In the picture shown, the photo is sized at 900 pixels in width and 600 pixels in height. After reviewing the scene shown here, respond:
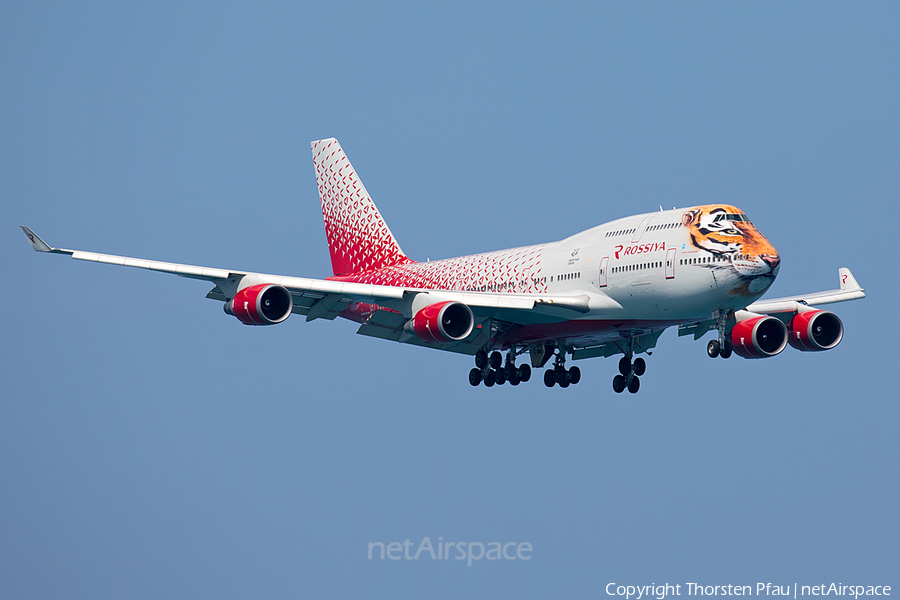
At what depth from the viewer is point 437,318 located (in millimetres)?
43438

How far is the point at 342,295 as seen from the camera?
147 feet

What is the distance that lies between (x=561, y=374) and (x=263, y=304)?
16.4 metres

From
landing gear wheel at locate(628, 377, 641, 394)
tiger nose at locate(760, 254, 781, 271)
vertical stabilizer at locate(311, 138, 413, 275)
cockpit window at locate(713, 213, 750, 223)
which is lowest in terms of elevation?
landing gear wheel at locate(628, 377, 641, 394)

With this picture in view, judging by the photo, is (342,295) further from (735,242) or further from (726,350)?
(735,242)

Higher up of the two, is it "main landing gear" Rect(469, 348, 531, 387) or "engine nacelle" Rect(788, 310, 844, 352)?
"engine nacelle" Rect(788, 310, 844, 352)

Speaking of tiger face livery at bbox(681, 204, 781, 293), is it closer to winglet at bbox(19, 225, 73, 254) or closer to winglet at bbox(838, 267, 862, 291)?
winglet at bbox(838, 267, 862, 291)

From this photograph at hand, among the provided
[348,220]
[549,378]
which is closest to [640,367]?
[549,378]

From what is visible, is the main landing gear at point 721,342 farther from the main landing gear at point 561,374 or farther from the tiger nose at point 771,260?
the main landing gear at point 561,374

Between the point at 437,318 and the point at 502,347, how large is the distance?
978 cm

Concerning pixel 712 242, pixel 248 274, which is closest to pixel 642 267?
pixel 712 242

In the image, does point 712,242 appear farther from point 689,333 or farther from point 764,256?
point 689,333

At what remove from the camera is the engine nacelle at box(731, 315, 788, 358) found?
44.6 meters

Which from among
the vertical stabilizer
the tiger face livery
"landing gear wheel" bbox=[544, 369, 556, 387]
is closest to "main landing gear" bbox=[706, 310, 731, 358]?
the tiger face livery

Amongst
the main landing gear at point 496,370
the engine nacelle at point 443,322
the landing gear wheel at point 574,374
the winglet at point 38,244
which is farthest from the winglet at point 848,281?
the winglet at point 38,244
